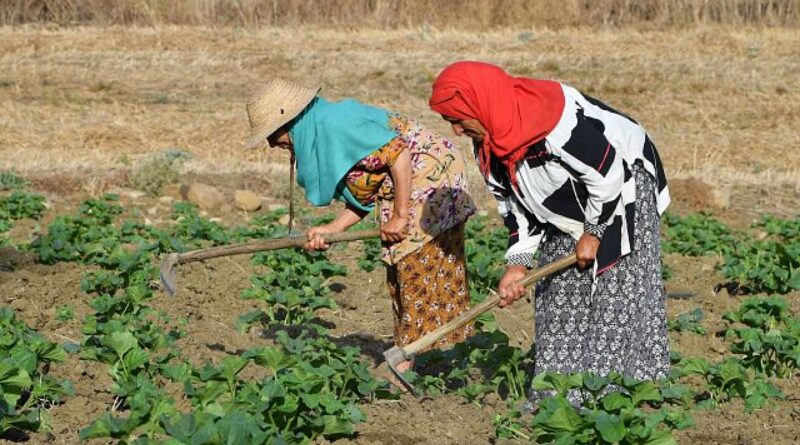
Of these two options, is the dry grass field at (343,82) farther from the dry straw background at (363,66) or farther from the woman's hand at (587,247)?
the woman's hand at (587,247)

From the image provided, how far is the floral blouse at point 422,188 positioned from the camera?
5.71 metres

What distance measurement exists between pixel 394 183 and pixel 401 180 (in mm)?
37

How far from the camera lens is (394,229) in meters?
5.68

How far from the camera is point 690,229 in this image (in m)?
9.34

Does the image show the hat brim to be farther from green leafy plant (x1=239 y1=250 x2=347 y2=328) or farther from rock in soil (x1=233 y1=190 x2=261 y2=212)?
rock in soil (x1=233 y1=190 x2=261 y2=212)

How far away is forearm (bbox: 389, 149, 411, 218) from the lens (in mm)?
5578

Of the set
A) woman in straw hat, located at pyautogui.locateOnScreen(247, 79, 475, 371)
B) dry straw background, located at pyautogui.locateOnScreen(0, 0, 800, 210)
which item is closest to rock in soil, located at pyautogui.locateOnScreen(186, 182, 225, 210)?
dry straw background, located at pyautogui.locateOnScreen(0, 0, 800, 210)

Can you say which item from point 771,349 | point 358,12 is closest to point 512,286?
point 771,349

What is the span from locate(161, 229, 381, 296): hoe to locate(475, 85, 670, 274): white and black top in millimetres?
683

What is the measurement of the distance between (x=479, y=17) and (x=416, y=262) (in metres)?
13.7

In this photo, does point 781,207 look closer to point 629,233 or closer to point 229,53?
point 629,233

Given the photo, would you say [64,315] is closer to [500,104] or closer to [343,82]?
[500,104]

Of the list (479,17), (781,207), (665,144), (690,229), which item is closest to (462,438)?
(690,229)

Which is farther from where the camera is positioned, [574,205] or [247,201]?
[247,201]
